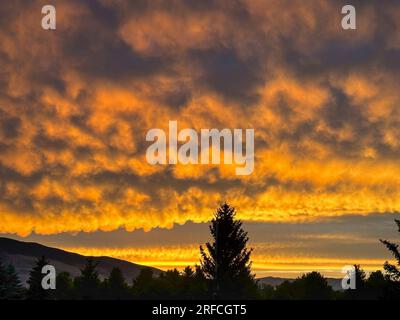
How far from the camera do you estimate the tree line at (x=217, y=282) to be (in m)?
58.4

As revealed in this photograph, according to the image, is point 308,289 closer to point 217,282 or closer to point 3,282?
point 217,282

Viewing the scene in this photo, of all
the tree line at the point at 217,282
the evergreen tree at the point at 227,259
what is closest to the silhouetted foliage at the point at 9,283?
the tree line at the point at 217,282

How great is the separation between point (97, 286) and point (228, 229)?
269ft

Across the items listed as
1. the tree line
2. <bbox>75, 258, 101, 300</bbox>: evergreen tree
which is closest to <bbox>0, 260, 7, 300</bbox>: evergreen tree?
the tree line

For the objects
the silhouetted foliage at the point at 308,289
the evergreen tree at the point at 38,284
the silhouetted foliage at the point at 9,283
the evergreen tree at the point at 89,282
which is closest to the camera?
the silhouetted foliage at the point at 9,283

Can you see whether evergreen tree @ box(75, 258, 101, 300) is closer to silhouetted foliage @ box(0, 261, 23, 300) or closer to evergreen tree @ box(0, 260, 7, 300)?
silhouetted foliage @ box(0, 261, 23, 300)

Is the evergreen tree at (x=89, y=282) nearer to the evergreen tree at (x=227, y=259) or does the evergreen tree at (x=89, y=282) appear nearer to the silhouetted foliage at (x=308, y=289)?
the silhouetted foliage at (x=308, y=289)

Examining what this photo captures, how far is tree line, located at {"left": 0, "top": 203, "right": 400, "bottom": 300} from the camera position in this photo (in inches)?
2301

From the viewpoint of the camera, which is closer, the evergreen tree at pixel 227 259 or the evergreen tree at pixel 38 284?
the evergreen tree at pixel 227 259

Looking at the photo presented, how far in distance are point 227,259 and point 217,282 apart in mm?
2668

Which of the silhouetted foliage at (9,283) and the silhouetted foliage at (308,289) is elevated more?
the silhouetted foliage at (9,283)

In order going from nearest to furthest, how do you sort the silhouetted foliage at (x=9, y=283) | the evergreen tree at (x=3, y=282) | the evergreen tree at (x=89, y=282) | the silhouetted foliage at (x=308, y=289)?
the evergreen tree at (x=3, y=282), the silhouetted foliage at (x=9, y=283), the silhouetted foliage at (x=308, y=289), the evergreen tree at (x=89, y=282)
